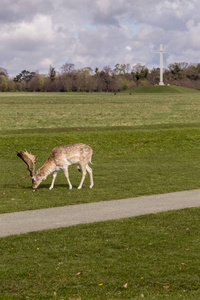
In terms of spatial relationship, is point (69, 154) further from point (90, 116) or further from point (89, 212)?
point (90, 116)

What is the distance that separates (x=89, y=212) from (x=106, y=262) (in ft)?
14.2

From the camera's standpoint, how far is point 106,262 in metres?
9.80

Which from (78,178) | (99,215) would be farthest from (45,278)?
(78,178)

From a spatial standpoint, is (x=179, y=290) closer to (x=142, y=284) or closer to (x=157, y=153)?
(x=142, y=284)

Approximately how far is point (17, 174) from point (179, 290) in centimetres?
1496

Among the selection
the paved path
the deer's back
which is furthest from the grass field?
the deer's back

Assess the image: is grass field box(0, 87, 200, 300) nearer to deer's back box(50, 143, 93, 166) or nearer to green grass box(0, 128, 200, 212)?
green grass box(0, 128, 200, 212)

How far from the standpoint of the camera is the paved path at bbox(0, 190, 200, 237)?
12633 mm

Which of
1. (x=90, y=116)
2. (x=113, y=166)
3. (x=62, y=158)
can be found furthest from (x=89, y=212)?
(x=90, y=116)

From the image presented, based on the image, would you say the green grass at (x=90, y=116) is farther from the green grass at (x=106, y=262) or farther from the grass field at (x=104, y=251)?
the green grass at (x=106, y=262)

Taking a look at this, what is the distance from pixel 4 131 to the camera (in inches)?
1571

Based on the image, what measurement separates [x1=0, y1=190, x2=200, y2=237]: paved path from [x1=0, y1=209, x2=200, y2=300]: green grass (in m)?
0.65

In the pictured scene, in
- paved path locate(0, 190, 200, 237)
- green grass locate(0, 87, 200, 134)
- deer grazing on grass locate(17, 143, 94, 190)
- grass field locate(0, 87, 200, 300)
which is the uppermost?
deer grazing on grass locate(17, 143, 94, 190)

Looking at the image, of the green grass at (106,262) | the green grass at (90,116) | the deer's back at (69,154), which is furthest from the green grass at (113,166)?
the green grass at (90,116)
